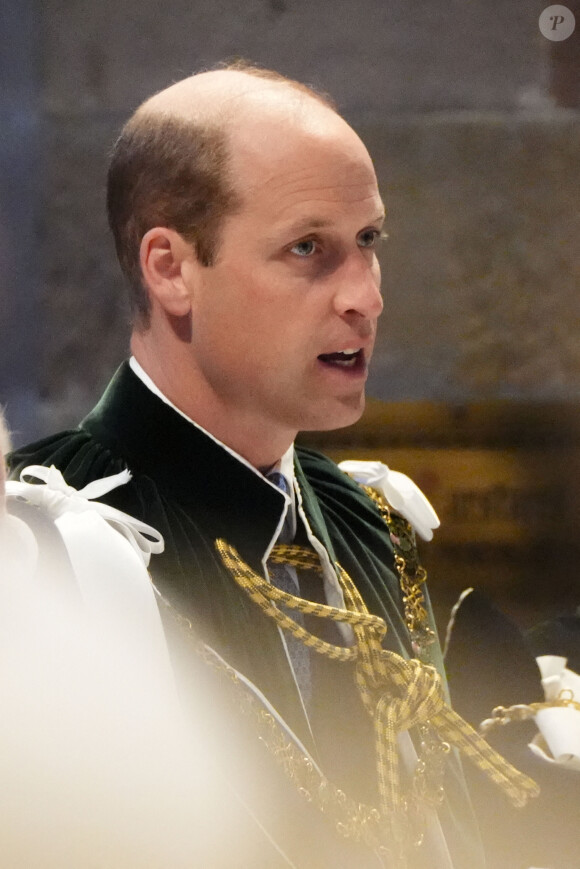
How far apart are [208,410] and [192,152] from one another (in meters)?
0.19

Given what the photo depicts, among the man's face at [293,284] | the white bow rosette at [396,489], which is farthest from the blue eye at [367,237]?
the white bow rosette at [396,489]

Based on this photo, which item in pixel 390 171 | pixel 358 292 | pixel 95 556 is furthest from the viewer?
pixel 390 171

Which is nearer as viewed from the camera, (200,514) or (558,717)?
(200,514)

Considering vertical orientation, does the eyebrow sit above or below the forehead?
below

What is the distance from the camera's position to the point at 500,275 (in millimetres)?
1064

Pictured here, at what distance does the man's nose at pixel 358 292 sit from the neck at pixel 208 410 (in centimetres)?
11

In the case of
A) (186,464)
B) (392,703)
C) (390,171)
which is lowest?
(392,703)

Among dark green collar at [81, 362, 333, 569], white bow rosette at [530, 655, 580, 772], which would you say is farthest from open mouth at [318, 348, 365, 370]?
white bow rosette at [530, 655, 580, 772]

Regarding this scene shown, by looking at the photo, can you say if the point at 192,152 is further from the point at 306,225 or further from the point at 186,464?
the point at 186,464

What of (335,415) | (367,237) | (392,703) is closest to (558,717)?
(392,703)

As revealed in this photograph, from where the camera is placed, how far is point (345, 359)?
0.87m

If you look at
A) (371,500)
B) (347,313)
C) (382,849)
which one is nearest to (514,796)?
(382,849)

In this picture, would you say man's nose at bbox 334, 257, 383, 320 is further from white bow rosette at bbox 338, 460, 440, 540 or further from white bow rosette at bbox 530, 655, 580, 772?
white bow rosette at bbox 530, 655, 580, 772

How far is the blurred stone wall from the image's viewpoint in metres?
0.87
